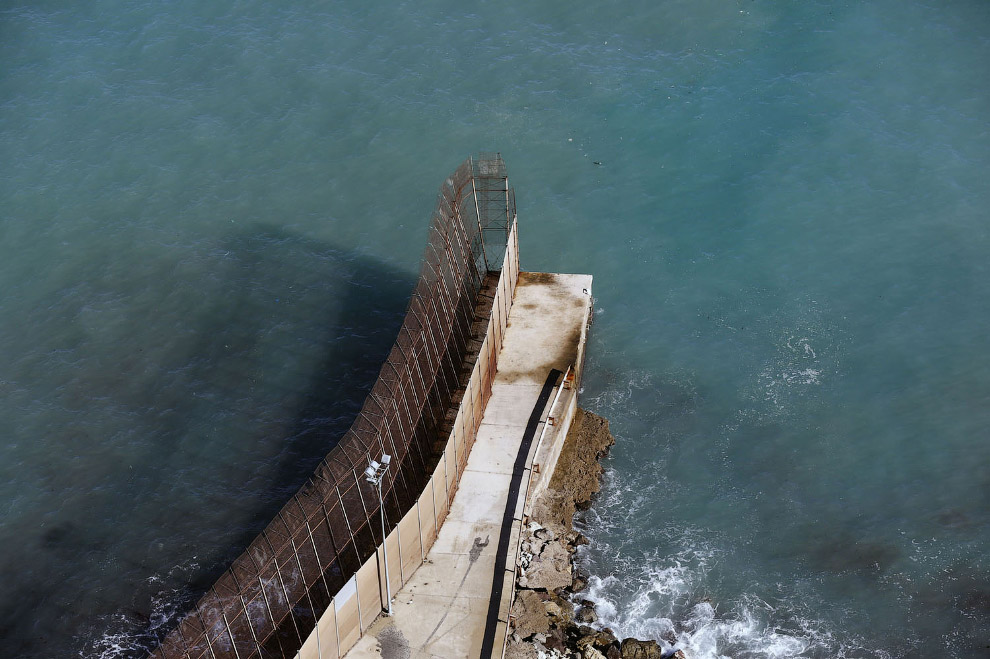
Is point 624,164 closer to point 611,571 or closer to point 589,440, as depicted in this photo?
point 589,440

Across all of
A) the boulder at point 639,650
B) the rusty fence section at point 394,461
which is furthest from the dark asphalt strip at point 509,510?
the boulder at point 639,650

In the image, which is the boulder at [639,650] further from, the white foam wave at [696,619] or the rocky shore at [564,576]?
the white foam wave at [696,619]

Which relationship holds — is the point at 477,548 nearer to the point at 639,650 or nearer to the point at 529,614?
the point at 529,614

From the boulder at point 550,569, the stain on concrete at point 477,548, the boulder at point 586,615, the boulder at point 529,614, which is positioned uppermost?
the stain on concrete at point 477,548

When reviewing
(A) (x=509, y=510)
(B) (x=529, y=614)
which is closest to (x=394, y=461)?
(A) (x=509, y=510)

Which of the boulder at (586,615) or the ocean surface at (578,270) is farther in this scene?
the ocean surface at (578,270)

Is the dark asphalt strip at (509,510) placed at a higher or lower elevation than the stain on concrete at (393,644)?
higher

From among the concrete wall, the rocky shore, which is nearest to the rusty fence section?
the concrete wall

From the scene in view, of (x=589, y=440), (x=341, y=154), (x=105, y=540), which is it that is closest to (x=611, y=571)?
(x=589, y=440)
